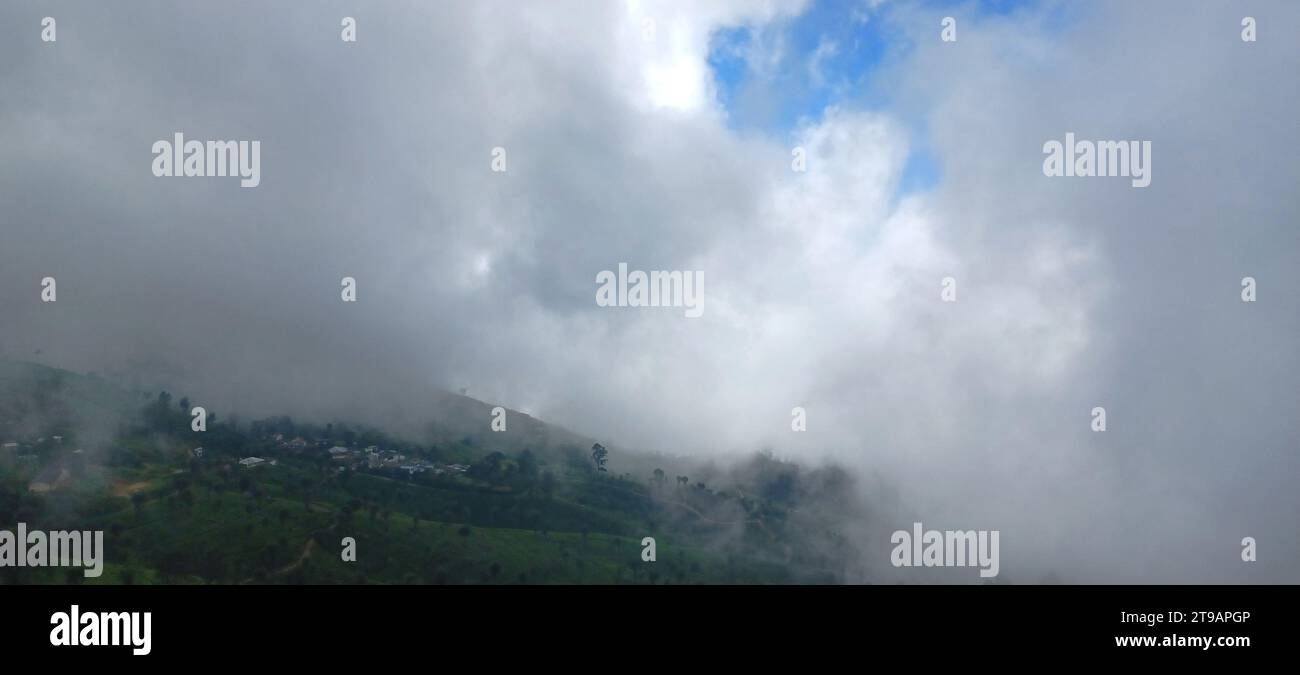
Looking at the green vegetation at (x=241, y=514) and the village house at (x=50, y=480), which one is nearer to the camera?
the green vegetation at (x=241, y=514)

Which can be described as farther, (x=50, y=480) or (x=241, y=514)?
(x=50, y=480)

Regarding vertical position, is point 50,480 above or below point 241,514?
above

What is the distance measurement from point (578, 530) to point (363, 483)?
63.2 m

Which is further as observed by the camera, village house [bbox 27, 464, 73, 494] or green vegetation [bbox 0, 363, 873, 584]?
village house [bbox 27, 464, 73, 494]

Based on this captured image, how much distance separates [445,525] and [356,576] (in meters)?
30.8

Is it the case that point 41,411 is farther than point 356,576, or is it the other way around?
point 41,411
